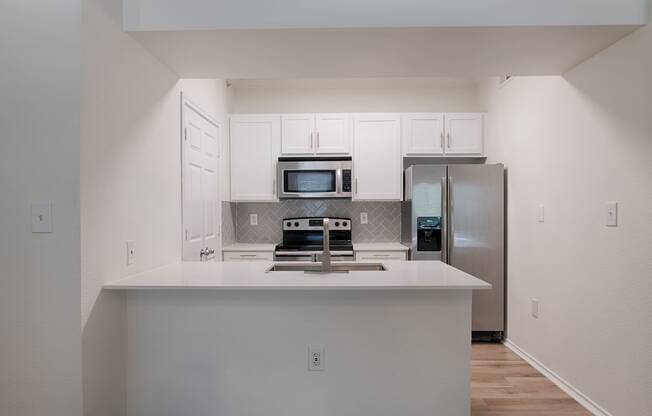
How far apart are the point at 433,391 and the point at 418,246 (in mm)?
1743

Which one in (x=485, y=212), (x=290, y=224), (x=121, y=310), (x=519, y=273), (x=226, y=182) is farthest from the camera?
(x=290, y=224)

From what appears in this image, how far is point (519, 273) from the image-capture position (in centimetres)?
325

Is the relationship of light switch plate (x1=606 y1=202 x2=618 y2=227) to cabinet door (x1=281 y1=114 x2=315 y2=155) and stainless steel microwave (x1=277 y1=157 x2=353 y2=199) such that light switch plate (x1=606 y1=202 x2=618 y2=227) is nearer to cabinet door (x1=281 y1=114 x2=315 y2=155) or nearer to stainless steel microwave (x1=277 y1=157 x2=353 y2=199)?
stainless steel microwave (x1=277 y1=157 x2=353 y2=199)

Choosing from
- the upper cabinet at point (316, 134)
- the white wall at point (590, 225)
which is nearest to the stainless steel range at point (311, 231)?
the upper cabinet at point (316, 134)

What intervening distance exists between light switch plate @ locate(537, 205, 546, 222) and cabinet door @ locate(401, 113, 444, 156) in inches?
49.6

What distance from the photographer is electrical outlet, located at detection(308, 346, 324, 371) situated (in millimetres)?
1944

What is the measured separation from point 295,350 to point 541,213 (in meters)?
2.15

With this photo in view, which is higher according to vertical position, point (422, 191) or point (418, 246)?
point (422, 191)

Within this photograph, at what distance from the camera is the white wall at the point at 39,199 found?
159 cm

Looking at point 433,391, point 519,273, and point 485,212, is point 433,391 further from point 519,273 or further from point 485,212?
point 485,212

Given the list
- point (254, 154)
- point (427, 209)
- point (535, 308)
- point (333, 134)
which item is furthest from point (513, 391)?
point (254, 154)

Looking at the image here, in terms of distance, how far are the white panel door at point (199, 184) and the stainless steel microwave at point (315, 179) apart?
0.70 m

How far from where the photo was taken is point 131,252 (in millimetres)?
2014

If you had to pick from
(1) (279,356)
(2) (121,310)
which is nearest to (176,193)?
(2) (121,310)
